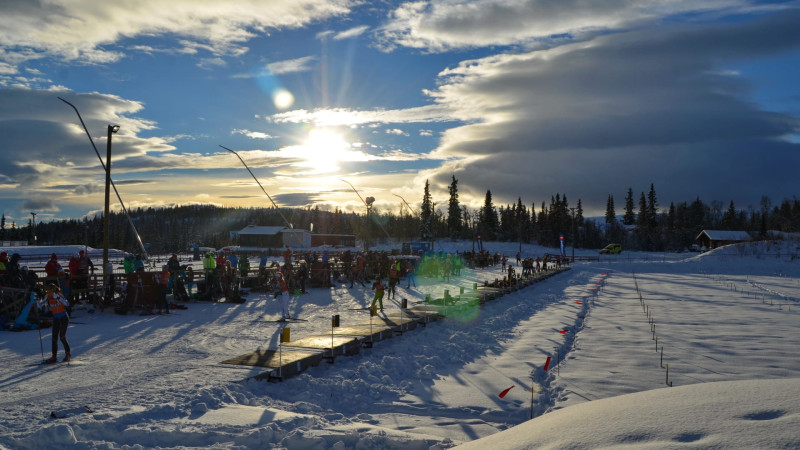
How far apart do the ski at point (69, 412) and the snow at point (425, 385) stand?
17 centimetres

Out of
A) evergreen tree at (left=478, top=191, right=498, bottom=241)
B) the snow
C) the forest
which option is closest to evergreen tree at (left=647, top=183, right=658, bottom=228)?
the forest

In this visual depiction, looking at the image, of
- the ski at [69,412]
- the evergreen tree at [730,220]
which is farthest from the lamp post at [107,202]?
the evergreen tree at [730,220]

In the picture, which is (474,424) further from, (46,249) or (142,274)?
(46,249)

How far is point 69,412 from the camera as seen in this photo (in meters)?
8.32

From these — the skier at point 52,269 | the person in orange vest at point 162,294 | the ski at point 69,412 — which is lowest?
the ski at point 69,412

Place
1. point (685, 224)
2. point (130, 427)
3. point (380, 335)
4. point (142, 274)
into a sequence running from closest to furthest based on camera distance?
point (130, 427), point (380, 335), point (142, 274), point (685, 224)

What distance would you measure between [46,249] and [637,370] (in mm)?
84703

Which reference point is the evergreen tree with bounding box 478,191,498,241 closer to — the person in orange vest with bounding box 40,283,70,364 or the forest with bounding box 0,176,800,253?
the forest with bounding box 0,176,800,253

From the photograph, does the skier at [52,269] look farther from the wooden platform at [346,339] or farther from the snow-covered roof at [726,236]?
the snow-covered roof at [726,236]

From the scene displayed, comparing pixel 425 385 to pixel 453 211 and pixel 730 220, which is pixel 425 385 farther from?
pixel 730 220

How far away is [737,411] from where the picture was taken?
5.56 meters

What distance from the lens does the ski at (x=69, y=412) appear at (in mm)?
8172

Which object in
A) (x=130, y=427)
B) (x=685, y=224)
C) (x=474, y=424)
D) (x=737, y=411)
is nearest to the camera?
(x=737, y=411)

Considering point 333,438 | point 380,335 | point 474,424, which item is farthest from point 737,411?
point 380,335
